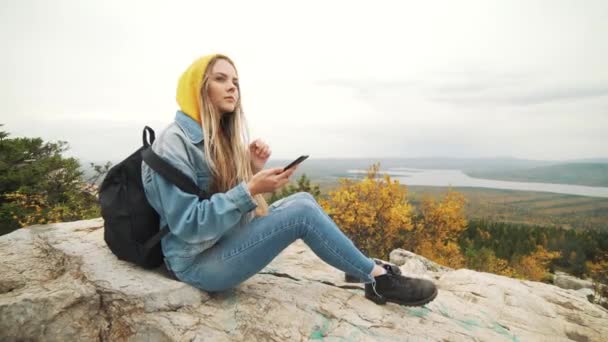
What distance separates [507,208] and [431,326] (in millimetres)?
130732

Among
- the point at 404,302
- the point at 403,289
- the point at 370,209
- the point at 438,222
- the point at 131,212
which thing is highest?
the point at 131,212

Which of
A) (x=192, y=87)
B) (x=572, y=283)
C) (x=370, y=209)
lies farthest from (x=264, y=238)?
(x=572, y=283)

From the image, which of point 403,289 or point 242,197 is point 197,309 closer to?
point 242,197

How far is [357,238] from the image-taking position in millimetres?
13047

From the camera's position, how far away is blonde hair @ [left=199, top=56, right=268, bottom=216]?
2479mm

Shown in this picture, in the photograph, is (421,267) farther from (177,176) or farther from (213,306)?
(177,176)

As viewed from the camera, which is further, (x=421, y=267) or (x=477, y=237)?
(x=477, y=237)

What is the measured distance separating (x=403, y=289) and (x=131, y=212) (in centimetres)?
236

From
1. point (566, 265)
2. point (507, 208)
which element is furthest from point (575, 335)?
point (507, 208)

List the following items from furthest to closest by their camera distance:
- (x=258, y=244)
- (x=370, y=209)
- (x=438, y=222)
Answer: (x=438, y=222)
(x=370, y=209)
(x=258, y=244)

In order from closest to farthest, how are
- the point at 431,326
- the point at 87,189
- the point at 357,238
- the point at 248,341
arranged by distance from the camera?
the point at 248,341 → the point at 431,326 → the point at 87,189 → the point at 357,238

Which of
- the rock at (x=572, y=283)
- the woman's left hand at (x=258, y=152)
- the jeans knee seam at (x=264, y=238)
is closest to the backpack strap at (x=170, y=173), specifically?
the jeans knee seam at (x=264, y=238)

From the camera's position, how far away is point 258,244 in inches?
96.0

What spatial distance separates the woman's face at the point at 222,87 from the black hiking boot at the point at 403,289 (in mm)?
2028
